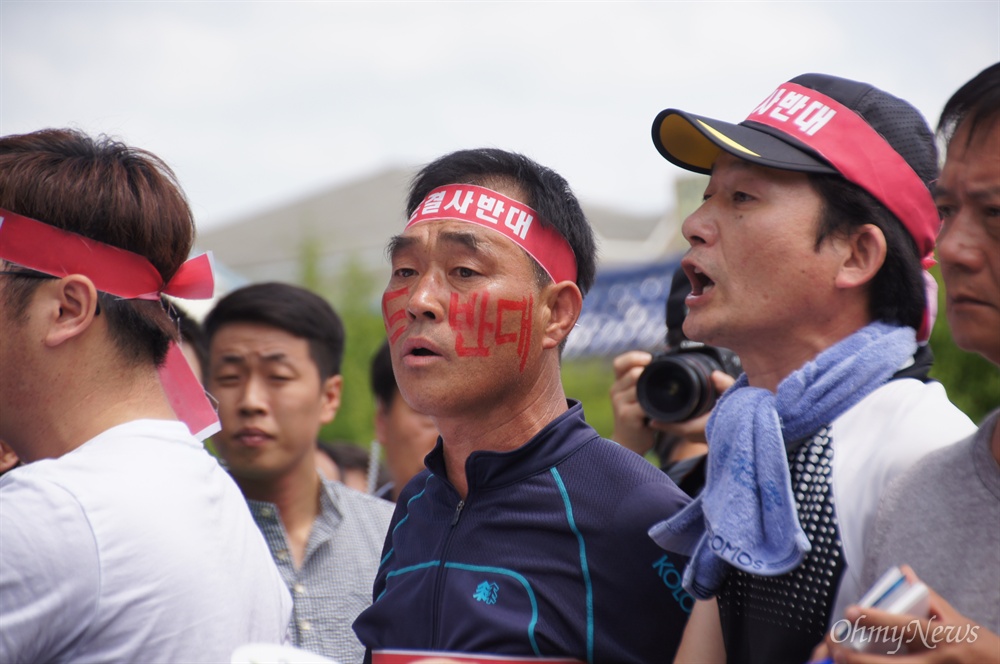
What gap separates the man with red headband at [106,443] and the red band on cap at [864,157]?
1.57 meters

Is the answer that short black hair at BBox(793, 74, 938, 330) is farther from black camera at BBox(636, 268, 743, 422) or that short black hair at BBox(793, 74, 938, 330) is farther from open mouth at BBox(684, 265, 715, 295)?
black camera at BBox(636, 268, 743, 422)

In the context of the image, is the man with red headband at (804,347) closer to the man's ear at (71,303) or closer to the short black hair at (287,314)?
the man's ear at (71,303)

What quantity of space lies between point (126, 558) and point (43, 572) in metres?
0.17

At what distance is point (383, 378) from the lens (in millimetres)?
5148

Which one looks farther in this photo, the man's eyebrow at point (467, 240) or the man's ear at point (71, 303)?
the man's eyebrow at point (467, 240)

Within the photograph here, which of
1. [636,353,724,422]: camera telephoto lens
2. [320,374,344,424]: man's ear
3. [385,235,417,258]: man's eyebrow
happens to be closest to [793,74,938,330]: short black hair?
[636,353,724,422]: camera telephoto lens

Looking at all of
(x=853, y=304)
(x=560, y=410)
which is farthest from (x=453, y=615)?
(x=853, y=304)

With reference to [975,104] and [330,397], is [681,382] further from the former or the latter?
[330,397]

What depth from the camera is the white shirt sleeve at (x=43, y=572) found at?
2.09 m

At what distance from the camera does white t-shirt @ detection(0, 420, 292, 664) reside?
2104mm

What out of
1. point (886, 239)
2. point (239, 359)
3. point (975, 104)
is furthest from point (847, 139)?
point (239, 359)

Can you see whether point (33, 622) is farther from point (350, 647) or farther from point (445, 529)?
point (350, 647)

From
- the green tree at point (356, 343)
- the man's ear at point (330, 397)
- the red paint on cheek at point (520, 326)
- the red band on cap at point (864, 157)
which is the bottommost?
the green tree at point (356, 343)

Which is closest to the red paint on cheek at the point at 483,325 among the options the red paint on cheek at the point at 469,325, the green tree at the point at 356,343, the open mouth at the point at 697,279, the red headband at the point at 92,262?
the red paint on cheek at the point at 469,325
